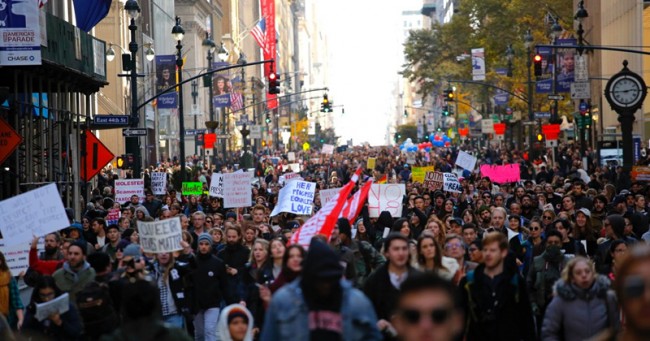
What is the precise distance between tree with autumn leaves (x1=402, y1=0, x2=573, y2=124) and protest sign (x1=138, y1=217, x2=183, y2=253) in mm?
49933

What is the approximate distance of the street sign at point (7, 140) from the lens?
23.4m

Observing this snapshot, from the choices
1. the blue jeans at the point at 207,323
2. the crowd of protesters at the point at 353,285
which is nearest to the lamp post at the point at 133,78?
the crowd of protesters at the point at 353,285

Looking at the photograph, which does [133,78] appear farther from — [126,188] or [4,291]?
[4,291]

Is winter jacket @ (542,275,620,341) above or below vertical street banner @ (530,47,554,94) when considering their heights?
below

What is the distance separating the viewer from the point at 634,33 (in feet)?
182

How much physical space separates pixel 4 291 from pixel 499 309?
15.8 ft

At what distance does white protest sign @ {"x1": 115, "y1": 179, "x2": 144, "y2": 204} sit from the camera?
27297 mm

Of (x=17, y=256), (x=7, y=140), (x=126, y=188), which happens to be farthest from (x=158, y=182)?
(x=17, y=256)

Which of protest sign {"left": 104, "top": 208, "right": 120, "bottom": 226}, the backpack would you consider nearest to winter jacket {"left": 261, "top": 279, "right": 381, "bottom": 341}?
the backpack

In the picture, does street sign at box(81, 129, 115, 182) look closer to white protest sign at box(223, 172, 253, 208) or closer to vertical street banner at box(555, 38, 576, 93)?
white protest sign at box(223, 172, 253, 208)

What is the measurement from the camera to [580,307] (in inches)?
378

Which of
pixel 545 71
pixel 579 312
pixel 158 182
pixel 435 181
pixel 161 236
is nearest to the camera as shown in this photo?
pixel 579 312

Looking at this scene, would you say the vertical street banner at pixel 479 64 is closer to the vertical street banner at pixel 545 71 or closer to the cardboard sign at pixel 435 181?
the vertical street banner at pixel 545 71

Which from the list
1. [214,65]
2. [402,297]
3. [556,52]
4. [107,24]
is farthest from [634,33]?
[402,297]
